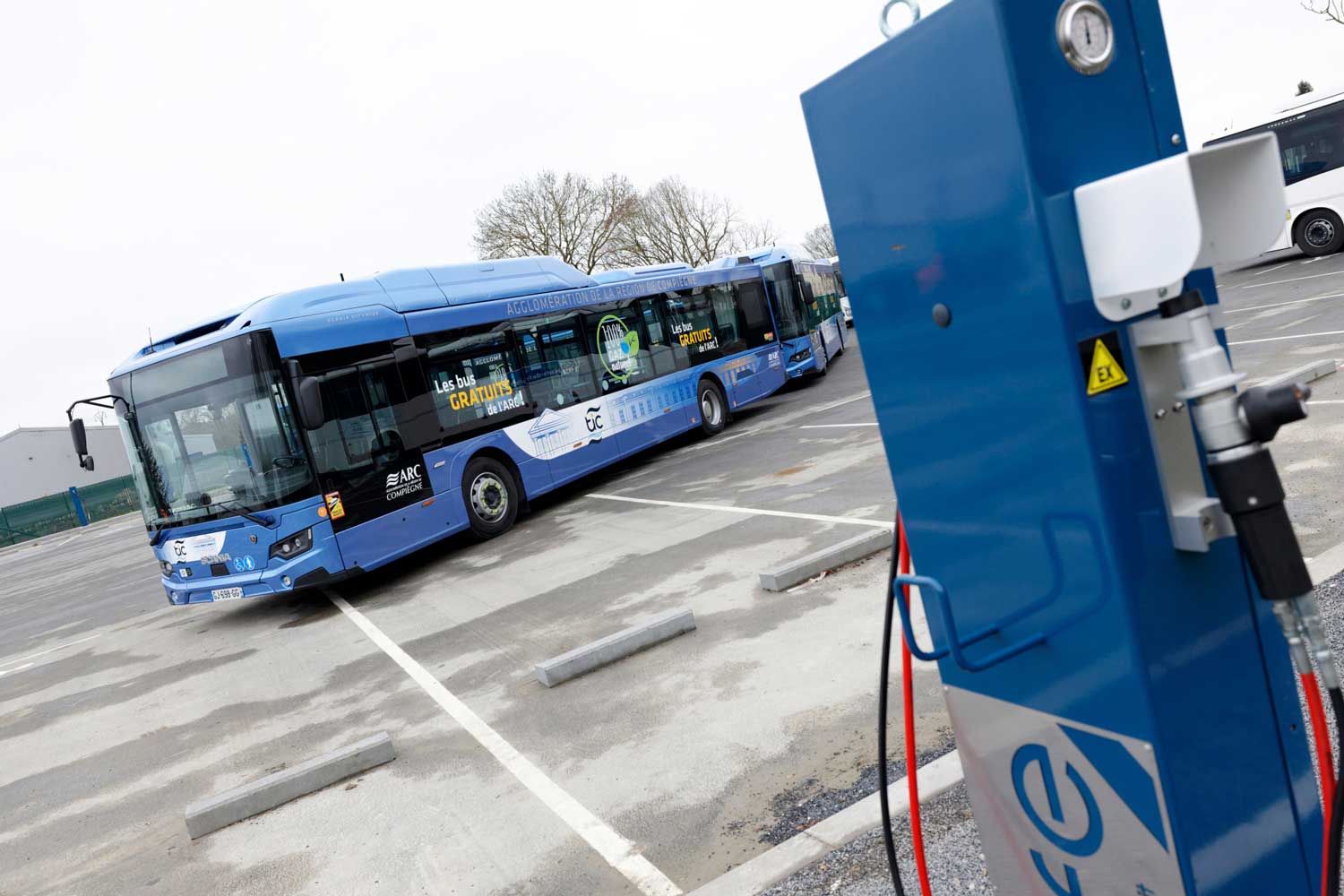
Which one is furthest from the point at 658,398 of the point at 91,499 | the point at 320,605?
the point at 91,499

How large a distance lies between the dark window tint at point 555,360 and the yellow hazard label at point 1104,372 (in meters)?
11.2

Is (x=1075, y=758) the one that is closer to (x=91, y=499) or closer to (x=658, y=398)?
(x=658, y=398)

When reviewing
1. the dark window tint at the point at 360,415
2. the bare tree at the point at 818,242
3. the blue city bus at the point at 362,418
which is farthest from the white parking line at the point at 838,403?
the bare tree at the point at 818,242

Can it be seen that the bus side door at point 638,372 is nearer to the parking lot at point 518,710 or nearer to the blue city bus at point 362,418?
the blue city bus at point 362,418

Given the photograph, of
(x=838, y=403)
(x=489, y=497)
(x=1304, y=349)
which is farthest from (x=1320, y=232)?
(x=489, y=497)

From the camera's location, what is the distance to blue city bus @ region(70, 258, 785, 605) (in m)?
9.30

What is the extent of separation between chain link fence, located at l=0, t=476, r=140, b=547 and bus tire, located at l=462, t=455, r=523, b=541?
33.6 meters

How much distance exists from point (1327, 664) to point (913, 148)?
120 cm

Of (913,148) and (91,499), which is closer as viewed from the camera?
(913,148)

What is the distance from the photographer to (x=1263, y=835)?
189 cm

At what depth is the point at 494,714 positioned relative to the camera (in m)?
5.55

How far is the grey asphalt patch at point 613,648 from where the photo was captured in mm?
5766


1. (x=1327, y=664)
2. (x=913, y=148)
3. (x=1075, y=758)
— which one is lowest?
(x=1075, y=758)

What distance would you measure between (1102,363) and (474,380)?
1060 centimetres
